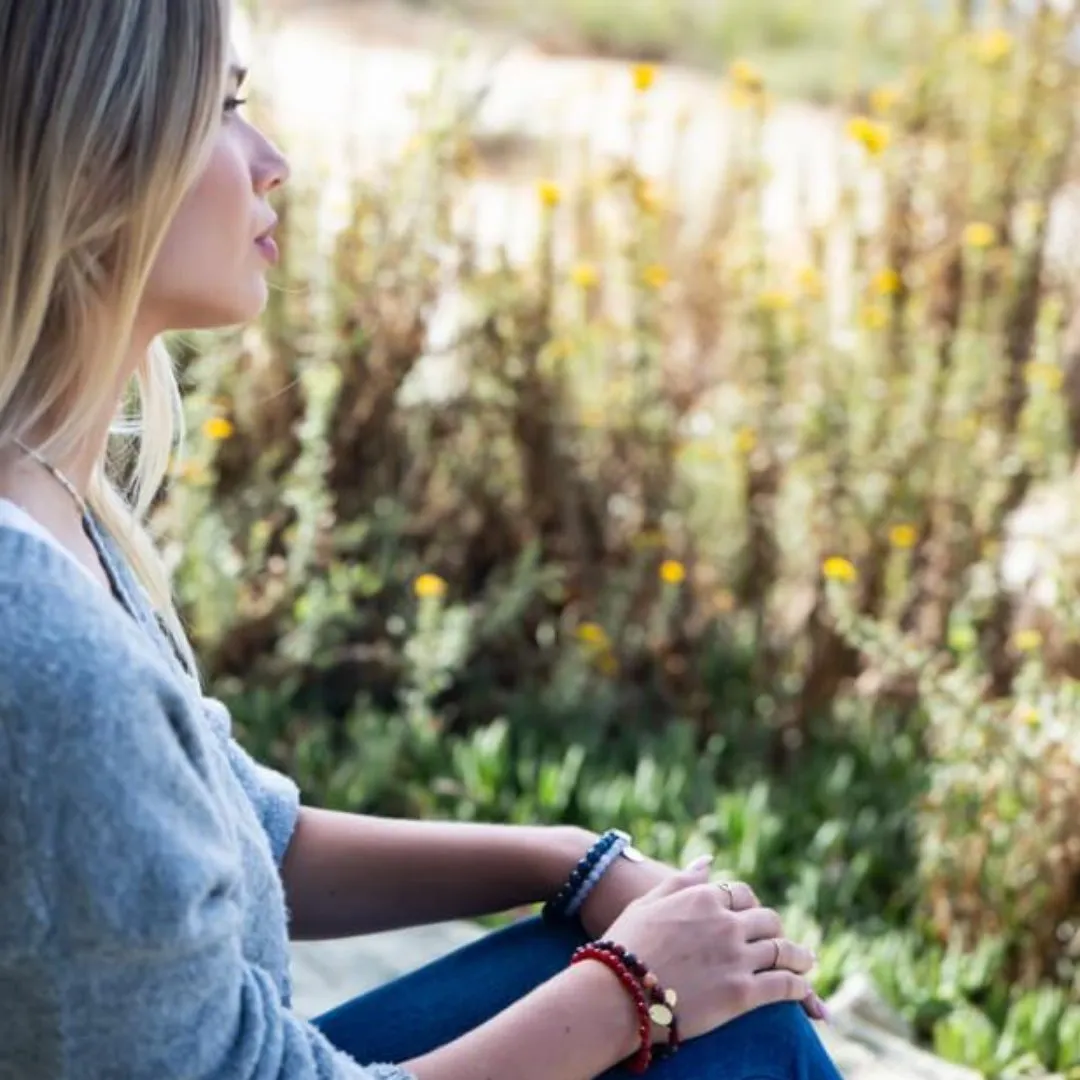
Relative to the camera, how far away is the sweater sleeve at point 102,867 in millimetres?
1370

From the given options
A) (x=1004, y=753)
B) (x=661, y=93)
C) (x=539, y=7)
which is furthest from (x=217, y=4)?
(x=539, y=7)

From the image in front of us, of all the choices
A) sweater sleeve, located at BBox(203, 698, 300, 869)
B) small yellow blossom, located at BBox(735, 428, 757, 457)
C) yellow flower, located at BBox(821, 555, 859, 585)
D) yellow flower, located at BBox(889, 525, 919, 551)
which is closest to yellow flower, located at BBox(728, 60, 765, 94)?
small yellow blossom, located at BBox(735, 428, 757, 457)

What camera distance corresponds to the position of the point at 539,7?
12.2 metres

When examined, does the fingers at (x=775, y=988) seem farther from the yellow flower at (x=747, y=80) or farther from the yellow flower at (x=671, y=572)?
the yellow flower at (x=747, y=80)

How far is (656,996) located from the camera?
1.74 meters

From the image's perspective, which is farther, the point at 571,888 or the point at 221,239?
the point at 571,888

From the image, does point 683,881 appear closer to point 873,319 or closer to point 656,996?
point 656,996

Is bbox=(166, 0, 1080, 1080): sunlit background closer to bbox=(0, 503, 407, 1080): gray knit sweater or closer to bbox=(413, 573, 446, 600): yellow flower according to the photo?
bbox=(413, 573, 446, 600): yellow flower

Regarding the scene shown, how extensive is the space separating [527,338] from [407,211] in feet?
1.10

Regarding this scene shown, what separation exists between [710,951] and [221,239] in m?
0.70

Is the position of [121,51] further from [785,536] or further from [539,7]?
[539,7]

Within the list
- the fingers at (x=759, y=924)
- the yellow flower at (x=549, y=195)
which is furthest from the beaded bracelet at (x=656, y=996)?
the yellow flower at (x=549, y=195)

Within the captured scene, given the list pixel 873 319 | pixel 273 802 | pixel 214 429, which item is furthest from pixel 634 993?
pixel 873 319

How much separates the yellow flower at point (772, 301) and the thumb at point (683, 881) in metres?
2.32
